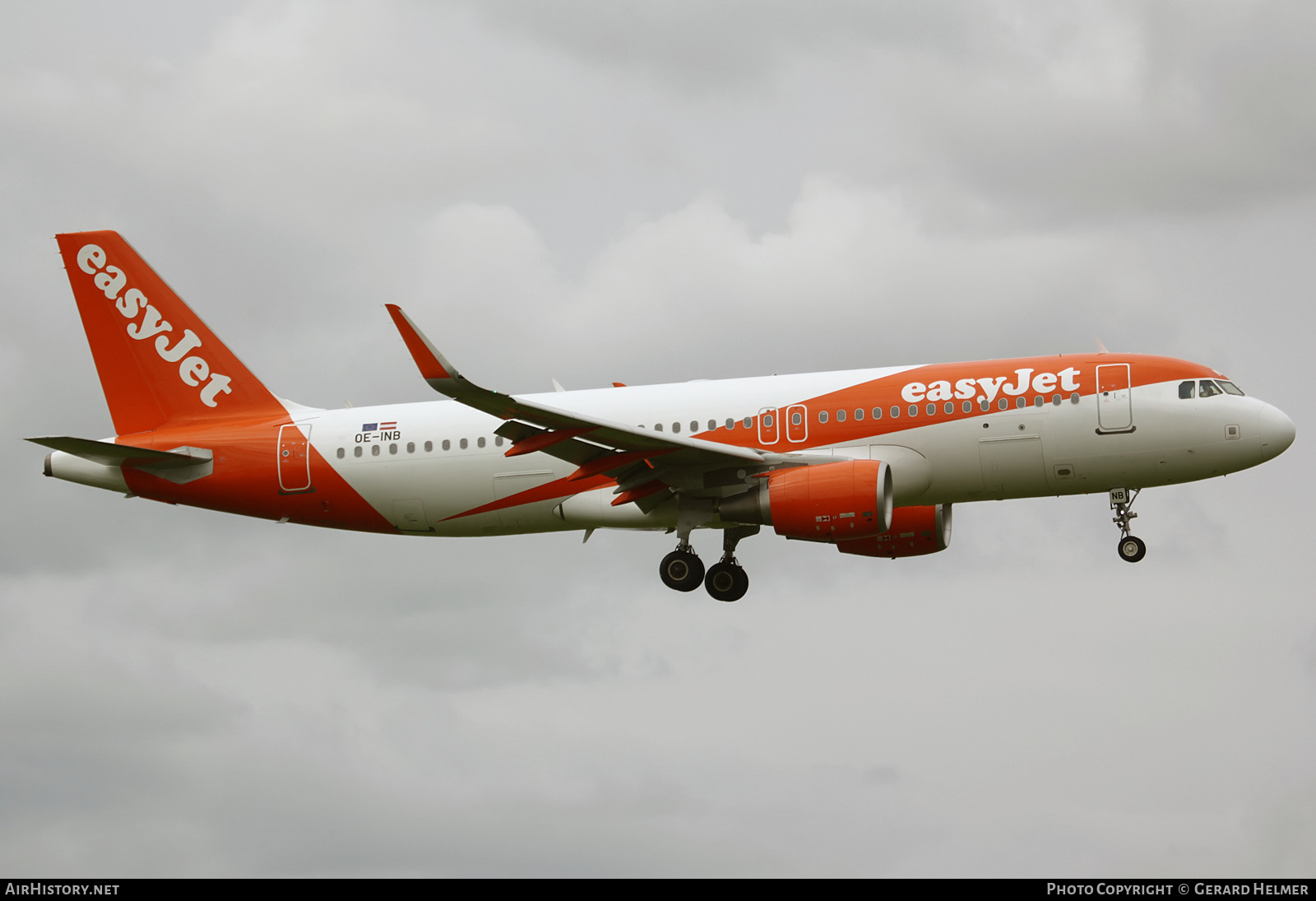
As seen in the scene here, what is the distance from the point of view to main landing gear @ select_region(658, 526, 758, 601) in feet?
122

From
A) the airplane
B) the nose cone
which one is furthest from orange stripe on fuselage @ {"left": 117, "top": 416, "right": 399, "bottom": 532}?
the nose cone

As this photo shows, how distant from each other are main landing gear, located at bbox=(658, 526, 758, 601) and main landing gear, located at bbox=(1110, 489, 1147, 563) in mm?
8604

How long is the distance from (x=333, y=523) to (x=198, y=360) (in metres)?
6.28

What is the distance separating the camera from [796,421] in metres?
35.4

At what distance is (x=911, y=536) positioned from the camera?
39.8 metres

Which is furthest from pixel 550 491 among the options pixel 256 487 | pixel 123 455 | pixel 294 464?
pixel 123 455

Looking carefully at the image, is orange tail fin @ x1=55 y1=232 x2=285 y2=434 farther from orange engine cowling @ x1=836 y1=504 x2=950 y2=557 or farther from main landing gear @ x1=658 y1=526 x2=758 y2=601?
orange engine cowling @ x1=836 y1=504 x2=950 y2=557

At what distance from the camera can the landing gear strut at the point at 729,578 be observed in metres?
37.6

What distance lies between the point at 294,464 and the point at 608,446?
9366 millimetres

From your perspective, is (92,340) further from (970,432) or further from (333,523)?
(970,432)

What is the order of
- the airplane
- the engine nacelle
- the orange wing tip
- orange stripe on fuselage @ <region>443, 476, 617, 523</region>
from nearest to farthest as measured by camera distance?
the orange wing tip, the engine nacelle, the airplane, orange stripe on fuselage @ <region>443, 476, 617, 523</region>

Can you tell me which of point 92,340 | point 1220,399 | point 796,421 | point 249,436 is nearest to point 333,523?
point 249,436

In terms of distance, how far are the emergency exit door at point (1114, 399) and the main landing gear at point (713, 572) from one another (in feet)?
29.0

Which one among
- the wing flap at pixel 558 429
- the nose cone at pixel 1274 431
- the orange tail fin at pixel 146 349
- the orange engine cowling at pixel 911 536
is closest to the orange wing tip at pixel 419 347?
the wing flap at pixel 558 429
